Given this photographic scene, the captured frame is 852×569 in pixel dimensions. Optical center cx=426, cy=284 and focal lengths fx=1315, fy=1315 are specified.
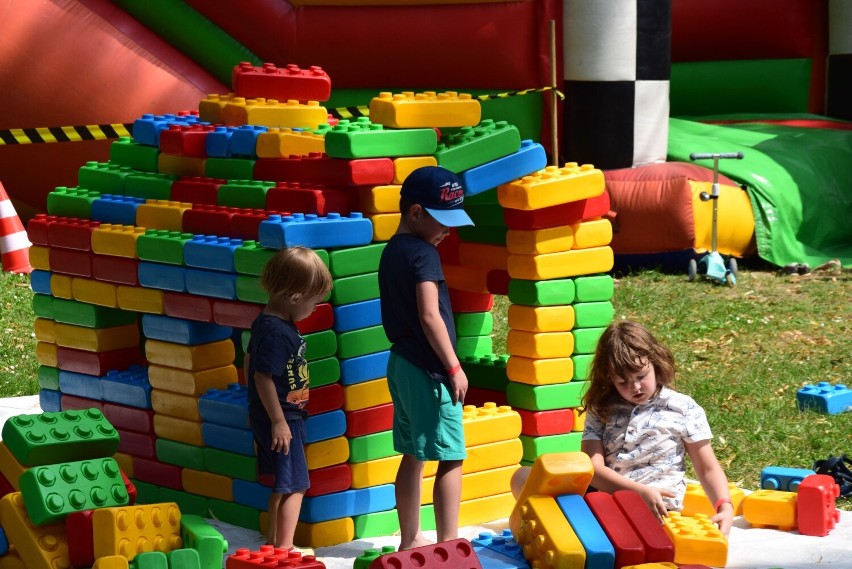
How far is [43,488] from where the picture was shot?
3.67 m

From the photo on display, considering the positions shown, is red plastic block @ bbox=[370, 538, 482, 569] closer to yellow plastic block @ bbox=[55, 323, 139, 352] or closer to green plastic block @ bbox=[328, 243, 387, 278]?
green plastic block @ bbox=[328, 243, 387, 278]

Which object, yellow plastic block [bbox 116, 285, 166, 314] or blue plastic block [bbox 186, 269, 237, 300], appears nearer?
blue plastic block [bbox 186, 269, 237, 300]

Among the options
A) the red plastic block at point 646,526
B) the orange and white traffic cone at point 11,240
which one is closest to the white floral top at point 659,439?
the red plastic block at point 646,526

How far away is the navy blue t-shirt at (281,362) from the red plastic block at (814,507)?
1664 mm

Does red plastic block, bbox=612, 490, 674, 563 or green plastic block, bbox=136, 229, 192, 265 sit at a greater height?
green plastic block, bbox=136, 229, 192, 265

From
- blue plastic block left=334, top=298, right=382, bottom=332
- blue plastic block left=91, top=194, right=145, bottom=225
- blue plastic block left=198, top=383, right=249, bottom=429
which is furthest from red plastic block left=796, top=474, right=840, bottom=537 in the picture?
blue plastic block left=91, top=194, right=145, bottom=225

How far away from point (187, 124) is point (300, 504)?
1723 mm

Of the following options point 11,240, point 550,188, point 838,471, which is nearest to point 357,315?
point 550,188

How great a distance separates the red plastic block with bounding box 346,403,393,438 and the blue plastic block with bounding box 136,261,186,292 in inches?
29.0

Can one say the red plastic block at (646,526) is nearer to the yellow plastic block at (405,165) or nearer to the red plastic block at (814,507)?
the red plastic block at (814,507)

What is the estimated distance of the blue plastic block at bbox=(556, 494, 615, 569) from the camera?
11.9 ft

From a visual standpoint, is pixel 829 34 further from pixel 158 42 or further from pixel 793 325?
pixel 158 42

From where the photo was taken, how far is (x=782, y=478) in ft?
15.6

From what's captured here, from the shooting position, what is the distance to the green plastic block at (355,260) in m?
4.25
